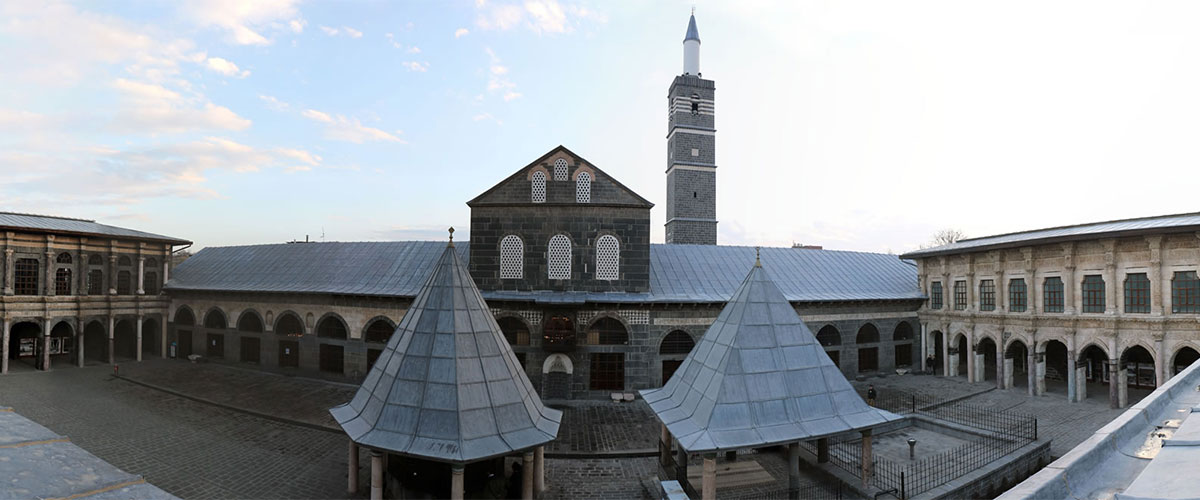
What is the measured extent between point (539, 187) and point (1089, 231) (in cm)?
2628

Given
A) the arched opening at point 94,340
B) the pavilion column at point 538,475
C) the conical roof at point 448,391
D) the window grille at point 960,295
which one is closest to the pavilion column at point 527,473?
the conical roof at point 448,391

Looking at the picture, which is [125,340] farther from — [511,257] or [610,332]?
[610,332]

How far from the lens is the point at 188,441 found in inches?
724

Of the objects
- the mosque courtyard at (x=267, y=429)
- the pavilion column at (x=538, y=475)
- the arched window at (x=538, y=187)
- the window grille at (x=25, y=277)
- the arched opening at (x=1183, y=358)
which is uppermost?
the arched window at (x=538, y=187)

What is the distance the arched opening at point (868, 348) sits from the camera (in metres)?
30.0

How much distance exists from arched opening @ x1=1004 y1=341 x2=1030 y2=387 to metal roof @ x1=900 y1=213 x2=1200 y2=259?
5.70m

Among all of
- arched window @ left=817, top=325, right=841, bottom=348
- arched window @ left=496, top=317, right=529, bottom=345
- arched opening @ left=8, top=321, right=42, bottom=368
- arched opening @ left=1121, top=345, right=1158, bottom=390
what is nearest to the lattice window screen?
arched window @ left=496, top=317, right=529, bottom=345

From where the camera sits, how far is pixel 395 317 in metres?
27.0

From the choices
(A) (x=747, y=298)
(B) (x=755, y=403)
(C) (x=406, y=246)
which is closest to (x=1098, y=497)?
(B) (x=755, y=403)

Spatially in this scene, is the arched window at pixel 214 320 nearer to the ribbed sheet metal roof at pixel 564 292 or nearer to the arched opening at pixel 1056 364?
the ribbed sheet metal roof at pixel 564 292

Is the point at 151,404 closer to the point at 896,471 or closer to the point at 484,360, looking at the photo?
the point at 484,360

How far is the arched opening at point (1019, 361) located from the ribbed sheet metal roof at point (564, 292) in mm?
5557

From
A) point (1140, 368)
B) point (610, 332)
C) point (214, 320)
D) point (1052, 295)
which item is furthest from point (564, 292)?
point (1140, 368)

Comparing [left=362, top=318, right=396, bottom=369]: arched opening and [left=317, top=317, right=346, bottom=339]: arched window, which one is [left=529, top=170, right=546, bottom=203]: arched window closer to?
[left=362, top=318, right=396, bottom=369]: arched opening
